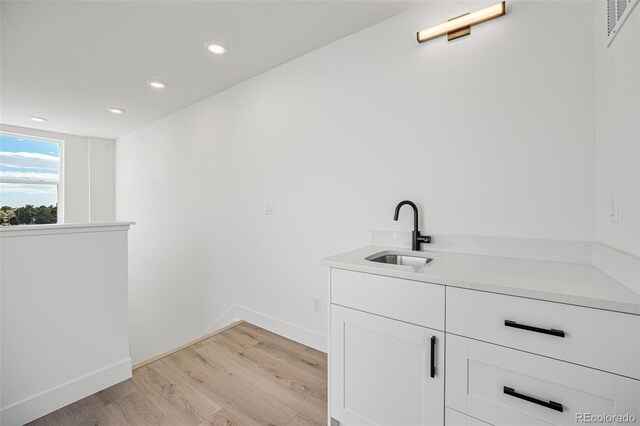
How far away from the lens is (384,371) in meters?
1.29

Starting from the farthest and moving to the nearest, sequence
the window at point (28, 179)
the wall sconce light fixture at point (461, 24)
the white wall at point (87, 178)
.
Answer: the white wall at point (87, 178)
the window at point (28, 179)
the wall sconce light fixture at point (461, 24)

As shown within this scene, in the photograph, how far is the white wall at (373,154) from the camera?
4.67ft

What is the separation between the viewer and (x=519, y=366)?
98 centimetres

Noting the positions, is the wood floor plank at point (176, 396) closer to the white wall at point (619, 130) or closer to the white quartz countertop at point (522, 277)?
the white quartz countertop at point (522, 277)

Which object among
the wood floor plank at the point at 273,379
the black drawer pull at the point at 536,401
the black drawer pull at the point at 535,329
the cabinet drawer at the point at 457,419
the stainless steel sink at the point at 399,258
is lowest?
the wood floor plank at the point at 273,379

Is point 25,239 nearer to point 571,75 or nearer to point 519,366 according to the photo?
point 519,366

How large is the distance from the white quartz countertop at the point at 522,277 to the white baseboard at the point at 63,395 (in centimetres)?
170

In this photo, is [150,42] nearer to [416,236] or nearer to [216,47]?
Answer: [216,47]

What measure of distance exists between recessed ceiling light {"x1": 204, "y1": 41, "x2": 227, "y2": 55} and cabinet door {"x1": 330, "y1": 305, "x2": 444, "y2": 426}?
2126 millimetres

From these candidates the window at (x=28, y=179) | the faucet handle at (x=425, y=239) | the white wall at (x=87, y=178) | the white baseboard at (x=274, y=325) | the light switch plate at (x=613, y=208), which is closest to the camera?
the light switch plate at (x=613, y=208)

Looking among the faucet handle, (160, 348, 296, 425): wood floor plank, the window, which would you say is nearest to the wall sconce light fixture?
the faucet handle

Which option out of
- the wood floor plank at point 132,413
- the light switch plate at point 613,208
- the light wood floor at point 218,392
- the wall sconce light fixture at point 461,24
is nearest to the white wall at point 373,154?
the wall sconce light fixture at point 461,24

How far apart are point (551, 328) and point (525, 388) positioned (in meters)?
0.23

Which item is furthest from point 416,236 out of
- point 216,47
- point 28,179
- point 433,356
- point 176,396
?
point 28,179
